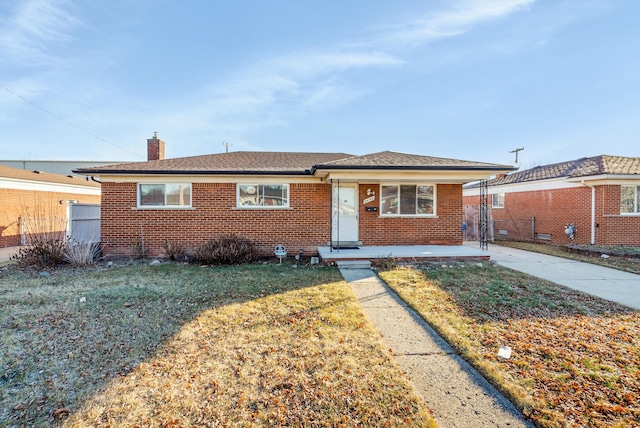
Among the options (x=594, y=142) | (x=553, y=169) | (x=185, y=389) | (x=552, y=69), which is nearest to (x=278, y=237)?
Result: (x=185, y=389)

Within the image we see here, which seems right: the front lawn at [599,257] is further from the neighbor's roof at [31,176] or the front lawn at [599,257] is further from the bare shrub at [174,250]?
the neighbor's roof at [31,176]

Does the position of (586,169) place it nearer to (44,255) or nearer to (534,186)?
(534,186)

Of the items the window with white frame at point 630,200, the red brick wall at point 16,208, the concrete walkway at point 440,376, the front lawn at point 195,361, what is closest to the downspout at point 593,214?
the window with white frame at point 630,200

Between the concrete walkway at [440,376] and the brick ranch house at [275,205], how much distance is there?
5.30 metres

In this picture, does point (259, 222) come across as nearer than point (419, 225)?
Yes

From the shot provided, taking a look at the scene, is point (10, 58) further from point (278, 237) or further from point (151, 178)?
point (278, 237)

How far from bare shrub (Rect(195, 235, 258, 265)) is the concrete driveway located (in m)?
7.82

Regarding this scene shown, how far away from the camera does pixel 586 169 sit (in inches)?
507

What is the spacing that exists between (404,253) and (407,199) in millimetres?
2276

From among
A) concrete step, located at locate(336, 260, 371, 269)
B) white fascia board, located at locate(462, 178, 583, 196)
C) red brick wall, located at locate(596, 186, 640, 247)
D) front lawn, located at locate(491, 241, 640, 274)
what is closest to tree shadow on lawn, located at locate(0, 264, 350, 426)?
concrete step, located at locate(336, 260, 371, 269)

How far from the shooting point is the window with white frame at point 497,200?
17172mm

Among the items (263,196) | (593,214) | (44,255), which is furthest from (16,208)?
(593,214)

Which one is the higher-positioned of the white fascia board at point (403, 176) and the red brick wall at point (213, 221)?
the white fascia board at point (403, 176)

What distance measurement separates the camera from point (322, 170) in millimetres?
8961
